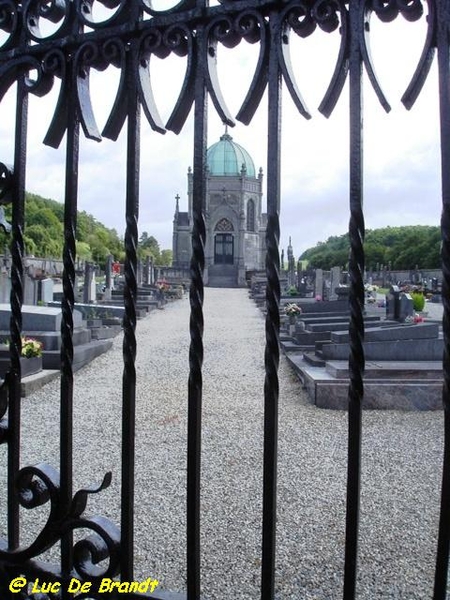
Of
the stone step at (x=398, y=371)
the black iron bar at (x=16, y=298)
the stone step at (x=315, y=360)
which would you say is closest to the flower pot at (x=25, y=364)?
the stone step at (x=315, y=360)

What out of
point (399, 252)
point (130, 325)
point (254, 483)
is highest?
point (399, 252)

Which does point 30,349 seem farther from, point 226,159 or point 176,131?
point 226,159

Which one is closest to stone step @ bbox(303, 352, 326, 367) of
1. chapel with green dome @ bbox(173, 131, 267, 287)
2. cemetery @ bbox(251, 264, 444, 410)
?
cemetery @ bbox(251, 264, 444, 410)

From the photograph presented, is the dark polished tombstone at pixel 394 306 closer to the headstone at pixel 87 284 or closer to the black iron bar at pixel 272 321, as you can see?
the black iron bar at pixel 272 321

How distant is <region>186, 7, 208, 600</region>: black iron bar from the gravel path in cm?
140

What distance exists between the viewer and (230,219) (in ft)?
221

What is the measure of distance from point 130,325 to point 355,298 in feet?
2.53

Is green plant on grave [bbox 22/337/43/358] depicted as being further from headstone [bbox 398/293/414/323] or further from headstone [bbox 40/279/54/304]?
headstone [bbox 40/279/54/304]

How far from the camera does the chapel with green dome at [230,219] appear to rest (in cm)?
6381

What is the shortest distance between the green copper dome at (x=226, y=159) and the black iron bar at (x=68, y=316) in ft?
205

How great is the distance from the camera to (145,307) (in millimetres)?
23547

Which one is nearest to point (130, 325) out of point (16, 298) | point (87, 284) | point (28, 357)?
point (16, 298)

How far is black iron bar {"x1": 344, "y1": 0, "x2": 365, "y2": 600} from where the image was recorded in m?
1.51

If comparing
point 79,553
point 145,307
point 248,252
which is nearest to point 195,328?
point 79,553
